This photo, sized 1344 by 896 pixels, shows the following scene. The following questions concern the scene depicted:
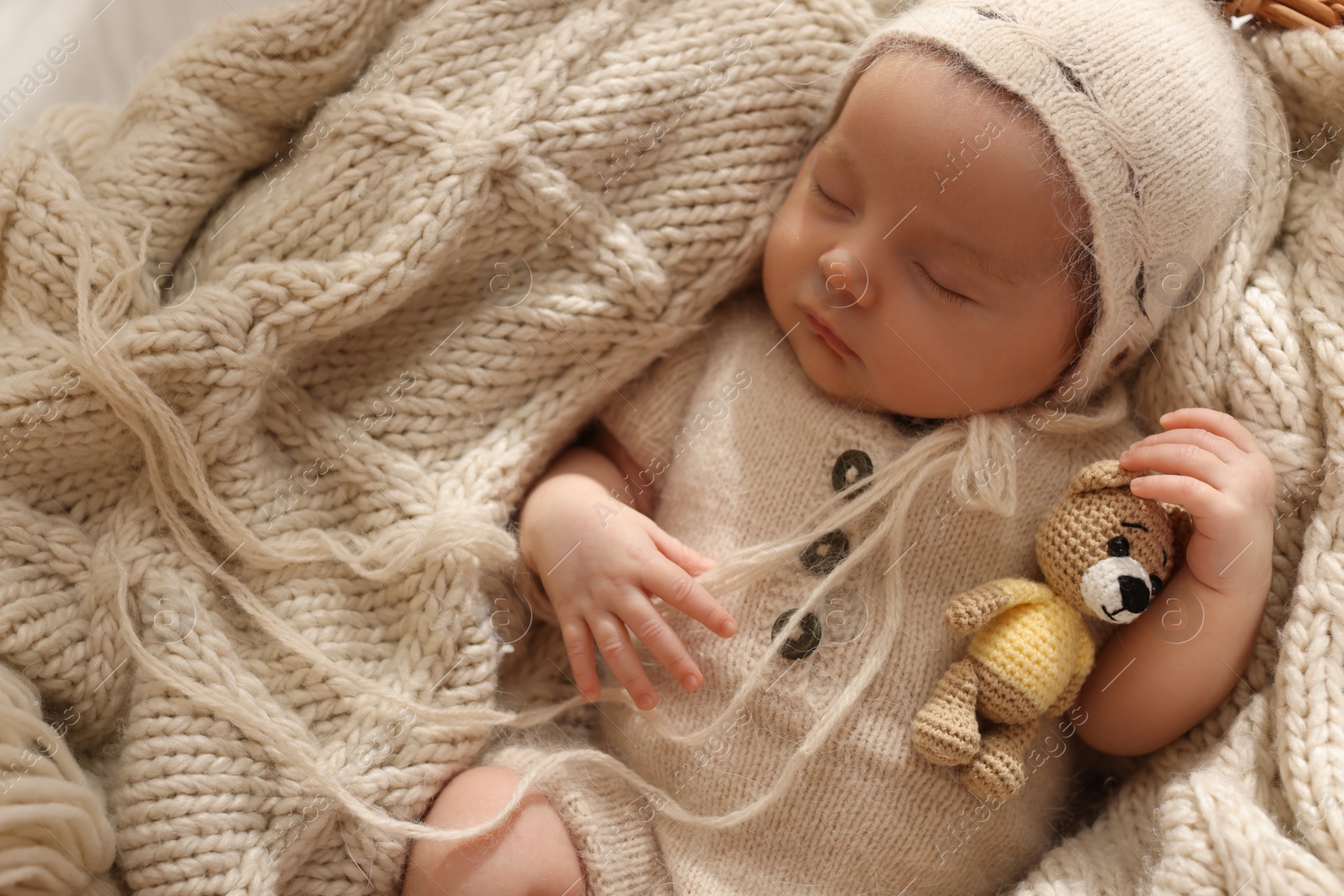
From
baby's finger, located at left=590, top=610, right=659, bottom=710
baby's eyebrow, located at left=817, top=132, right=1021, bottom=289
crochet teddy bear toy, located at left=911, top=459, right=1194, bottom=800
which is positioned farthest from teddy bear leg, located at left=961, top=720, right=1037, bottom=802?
baby's eyebrow, located at left=817, top=132, right=1021, bottom=289

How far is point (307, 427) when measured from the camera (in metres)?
1.20

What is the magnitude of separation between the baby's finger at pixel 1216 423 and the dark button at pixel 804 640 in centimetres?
44

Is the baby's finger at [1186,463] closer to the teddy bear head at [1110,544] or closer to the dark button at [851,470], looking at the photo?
the teddy bear head at [1110,544]

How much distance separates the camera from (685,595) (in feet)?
3.65

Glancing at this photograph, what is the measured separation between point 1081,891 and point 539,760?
0.61 metres

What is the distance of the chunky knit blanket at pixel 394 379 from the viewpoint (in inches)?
41.1

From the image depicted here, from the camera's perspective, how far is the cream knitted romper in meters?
1.14

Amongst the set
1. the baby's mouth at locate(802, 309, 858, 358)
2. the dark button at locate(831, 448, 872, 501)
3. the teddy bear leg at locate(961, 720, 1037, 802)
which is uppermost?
the baby's mouth at locate(802, 309, 858, 358)

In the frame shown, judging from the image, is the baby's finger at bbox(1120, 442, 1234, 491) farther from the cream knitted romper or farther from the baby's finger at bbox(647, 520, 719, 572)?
the baby's finger at bbox(647, 520, 719, 572)

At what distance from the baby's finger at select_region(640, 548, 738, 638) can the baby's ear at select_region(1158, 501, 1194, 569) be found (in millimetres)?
493

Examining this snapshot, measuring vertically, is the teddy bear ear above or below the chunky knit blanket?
below

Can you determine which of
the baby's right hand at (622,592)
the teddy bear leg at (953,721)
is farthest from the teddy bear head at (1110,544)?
the baby's right hand at (622,592)

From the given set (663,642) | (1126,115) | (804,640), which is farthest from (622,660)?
(1126,115)

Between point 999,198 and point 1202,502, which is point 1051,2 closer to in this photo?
point 999,198
